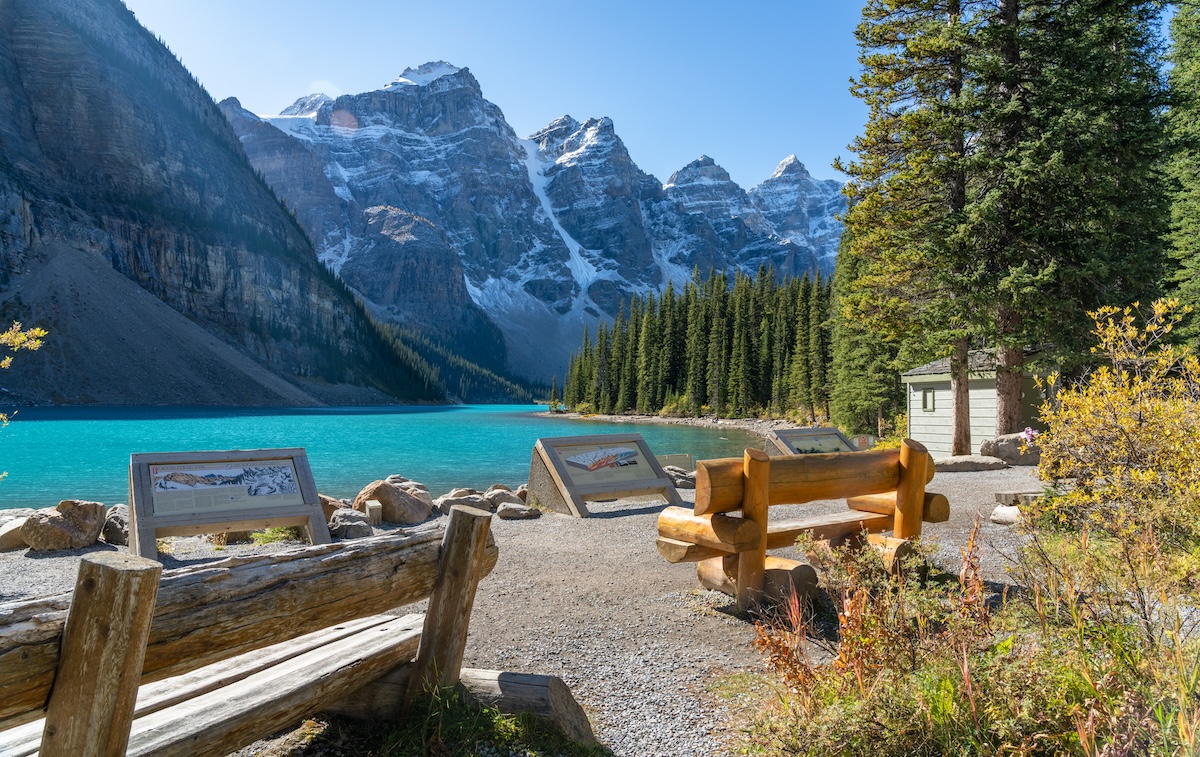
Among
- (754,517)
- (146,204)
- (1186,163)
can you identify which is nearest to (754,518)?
(754,517)

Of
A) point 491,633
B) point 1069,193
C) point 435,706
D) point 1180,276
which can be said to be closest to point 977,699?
point 435,706

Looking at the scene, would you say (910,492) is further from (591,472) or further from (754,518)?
(591,472)

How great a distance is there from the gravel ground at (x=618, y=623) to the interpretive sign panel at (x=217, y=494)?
31.2 inches

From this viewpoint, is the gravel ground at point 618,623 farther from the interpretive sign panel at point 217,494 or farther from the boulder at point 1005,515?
the interpretive sign panel at point 217,494

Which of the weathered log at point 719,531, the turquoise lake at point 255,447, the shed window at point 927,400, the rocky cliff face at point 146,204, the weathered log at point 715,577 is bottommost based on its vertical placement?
the turquoise lake at point 255,447

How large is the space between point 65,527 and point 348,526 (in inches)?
139

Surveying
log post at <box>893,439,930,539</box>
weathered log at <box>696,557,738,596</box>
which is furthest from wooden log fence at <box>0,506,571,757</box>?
log post at <box>893,439,930,539</box>

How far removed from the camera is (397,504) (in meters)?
11.7

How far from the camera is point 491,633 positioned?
220 inches

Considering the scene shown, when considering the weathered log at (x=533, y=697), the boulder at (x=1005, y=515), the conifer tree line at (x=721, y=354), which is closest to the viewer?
the weathered log at (x=533, y=697)

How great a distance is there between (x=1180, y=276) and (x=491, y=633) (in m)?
18.6

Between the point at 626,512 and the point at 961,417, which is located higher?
the point at 961,417

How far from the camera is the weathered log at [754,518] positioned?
5.51 metres

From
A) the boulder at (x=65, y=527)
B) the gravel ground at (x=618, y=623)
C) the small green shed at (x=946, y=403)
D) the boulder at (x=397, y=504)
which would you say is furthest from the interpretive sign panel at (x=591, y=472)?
the small green shed at (x=946, y=403)
